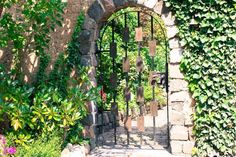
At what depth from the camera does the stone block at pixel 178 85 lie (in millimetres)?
5788

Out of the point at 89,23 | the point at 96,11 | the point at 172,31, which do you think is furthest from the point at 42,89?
the point at 172,31

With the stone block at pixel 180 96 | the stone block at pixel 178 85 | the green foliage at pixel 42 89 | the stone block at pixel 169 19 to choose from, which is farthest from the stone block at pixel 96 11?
the stone block at pixel 180 96

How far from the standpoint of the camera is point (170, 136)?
592cm

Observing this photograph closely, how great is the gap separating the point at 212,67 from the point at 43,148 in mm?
2698

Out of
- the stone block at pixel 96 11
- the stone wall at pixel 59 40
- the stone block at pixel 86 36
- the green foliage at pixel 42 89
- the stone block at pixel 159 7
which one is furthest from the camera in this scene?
the stone wall at pixel 59 40

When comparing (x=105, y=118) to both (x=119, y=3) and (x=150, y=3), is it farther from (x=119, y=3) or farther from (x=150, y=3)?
(x=150, y=3)

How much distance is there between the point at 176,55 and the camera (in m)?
5.80

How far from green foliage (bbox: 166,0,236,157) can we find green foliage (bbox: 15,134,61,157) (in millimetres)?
2118

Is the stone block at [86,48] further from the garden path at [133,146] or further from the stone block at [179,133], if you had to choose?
the stone block at [179,133]

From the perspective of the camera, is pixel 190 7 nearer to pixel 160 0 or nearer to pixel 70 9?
pixel 160 0

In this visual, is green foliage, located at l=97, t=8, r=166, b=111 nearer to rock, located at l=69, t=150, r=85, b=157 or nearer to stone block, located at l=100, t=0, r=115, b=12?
stone block, located at l=100, t=0, r=115, b=12

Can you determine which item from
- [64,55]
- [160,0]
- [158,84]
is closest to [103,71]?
[64,55]

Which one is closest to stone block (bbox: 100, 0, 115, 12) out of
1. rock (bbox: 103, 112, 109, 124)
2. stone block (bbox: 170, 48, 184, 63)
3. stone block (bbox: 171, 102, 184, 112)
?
stone block (bbox: 170, 48, 184, 63)

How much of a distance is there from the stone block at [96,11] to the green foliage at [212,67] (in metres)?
1.32
